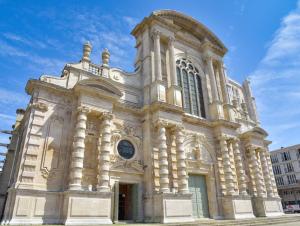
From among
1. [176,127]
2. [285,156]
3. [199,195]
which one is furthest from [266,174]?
[285,156]

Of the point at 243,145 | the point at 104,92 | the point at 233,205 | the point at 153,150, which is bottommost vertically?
the point at 233,205

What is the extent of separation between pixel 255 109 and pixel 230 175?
39.4ft

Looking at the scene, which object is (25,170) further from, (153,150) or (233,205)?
(233,205)

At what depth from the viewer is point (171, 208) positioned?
550 inches

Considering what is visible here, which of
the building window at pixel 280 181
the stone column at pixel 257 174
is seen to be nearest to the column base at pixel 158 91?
the stone column at pixel 257 174

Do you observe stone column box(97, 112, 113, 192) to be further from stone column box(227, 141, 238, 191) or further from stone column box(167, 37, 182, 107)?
stone column box(227, 141, 238, 191)

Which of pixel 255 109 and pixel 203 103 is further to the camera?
pixel 255 109

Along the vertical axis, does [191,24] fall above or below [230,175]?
above

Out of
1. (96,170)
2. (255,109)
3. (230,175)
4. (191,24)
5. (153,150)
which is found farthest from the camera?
(255,109)

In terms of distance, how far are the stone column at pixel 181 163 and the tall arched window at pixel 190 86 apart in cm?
371

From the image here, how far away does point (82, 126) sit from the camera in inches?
530

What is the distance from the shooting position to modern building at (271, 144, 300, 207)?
45531mm

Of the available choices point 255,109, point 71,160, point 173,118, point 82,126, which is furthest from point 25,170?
point 255,109

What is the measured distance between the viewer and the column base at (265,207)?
1925 cm
